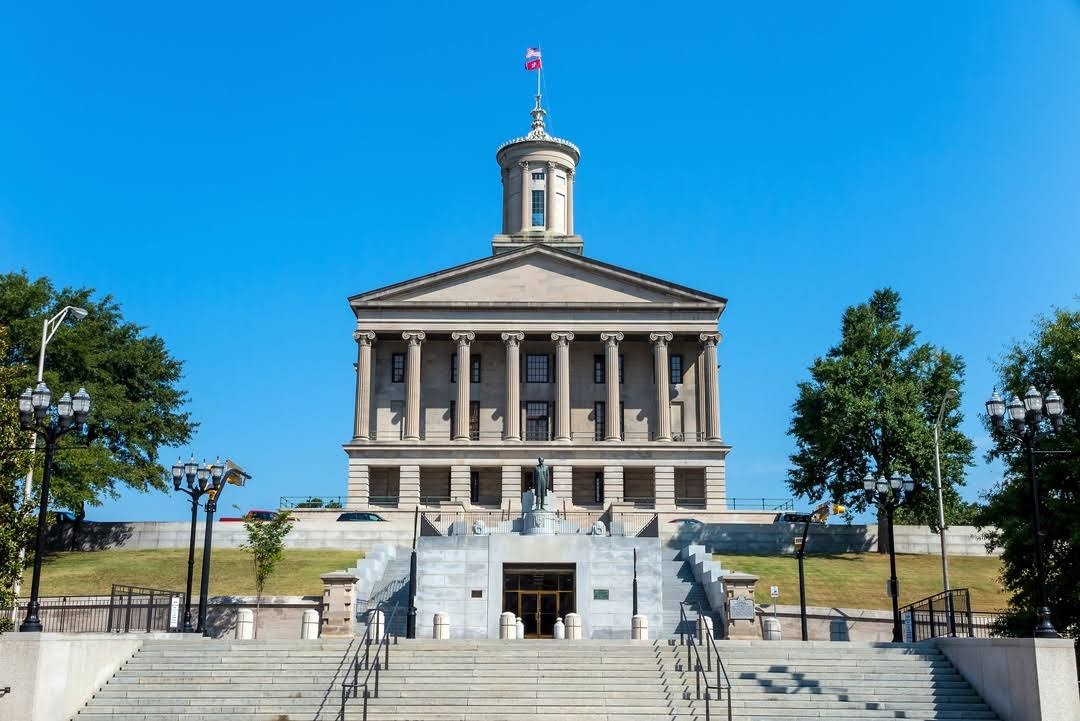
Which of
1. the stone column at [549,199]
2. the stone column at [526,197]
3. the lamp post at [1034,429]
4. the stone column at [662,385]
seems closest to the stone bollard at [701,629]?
the lamp post at [1034,429]

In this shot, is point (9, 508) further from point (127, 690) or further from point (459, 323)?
point (459, 323)

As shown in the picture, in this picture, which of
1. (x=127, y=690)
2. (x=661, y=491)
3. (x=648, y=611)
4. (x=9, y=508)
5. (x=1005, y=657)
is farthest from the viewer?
(x=661, y=491)

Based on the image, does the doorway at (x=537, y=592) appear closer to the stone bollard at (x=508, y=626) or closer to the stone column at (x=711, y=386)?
the stone bollard at (x=508, y=626)

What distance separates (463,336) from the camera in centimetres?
7212

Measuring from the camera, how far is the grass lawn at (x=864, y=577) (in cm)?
4269

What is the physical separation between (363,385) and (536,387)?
11.6 m

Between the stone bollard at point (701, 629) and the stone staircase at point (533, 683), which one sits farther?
the stone bollard at point (701, 629)

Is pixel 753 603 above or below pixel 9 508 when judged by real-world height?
below

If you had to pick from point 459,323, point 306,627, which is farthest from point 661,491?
point 306,627

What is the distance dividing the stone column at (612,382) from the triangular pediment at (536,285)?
7.85ft

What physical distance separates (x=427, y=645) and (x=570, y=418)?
46391 millimetres

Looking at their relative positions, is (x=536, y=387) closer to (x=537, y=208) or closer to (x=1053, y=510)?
(x=537, y=208)

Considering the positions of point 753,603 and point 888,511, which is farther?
point 753,603

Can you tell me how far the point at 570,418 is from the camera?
73.8 m
